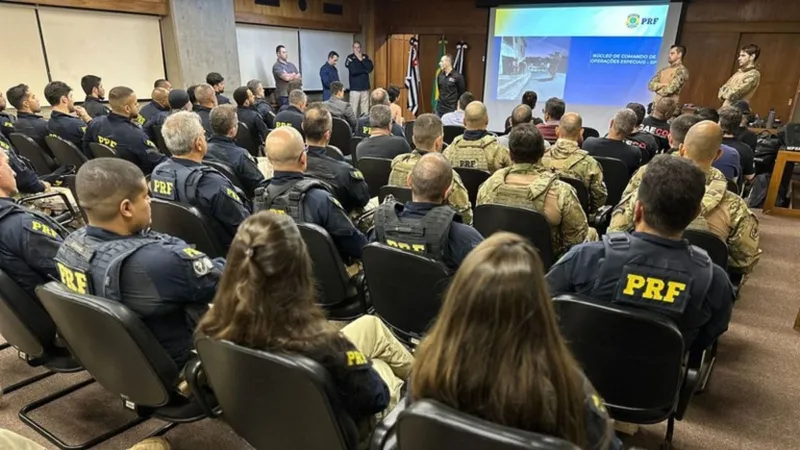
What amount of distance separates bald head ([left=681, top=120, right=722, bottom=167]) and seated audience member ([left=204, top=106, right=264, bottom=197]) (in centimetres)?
272

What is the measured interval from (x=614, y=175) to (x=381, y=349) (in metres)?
2.82

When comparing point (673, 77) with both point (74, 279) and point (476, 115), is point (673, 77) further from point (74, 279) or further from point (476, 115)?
point (74, 279)

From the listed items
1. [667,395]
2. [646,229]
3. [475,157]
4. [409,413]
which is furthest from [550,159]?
[409,413]

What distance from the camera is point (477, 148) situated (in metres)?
3.78

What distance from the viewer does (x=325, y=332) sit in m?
1.21

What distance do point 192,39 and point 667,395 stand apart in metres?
8.16

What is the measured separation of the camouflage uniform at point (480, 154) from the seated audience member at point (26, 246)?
8.80 feet

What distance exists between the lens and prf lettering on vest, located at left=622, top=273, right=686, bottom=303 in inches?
58.9

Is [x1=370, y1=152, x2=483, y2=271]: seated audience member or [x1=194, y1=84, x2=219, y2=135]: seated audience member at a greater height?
[x1=194, y1=84, x2=219, y2=135]: seated audience member

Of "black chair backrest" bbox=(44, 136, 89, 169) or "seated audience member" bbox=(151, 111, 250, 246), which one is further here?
"black chair backrest" bbox=(44, 136, 89, 169)

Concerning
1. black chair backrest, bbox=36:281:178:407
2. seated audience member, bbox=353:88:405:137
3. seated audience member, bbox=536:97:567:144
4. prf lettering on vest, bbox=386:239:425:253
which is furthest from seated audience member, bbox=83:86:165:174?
seated audience member, bbox=536:97:567:144

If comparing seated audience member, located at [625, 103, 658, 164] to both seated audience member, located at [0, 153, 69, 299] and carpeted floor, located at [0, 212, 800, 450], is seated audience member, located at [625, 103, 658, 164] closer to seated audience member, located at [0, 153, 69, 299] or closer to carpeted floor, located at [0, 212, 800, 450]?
carpeted floor, located at [0, 212, 800, 450]

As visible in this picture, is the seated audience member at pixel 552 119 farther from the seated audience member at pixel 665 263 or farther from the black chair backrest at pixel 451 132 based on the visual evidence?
the seated audience member at pixel 665 263

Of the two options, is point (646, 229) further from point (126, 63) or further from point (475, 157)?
point (126, 63)
